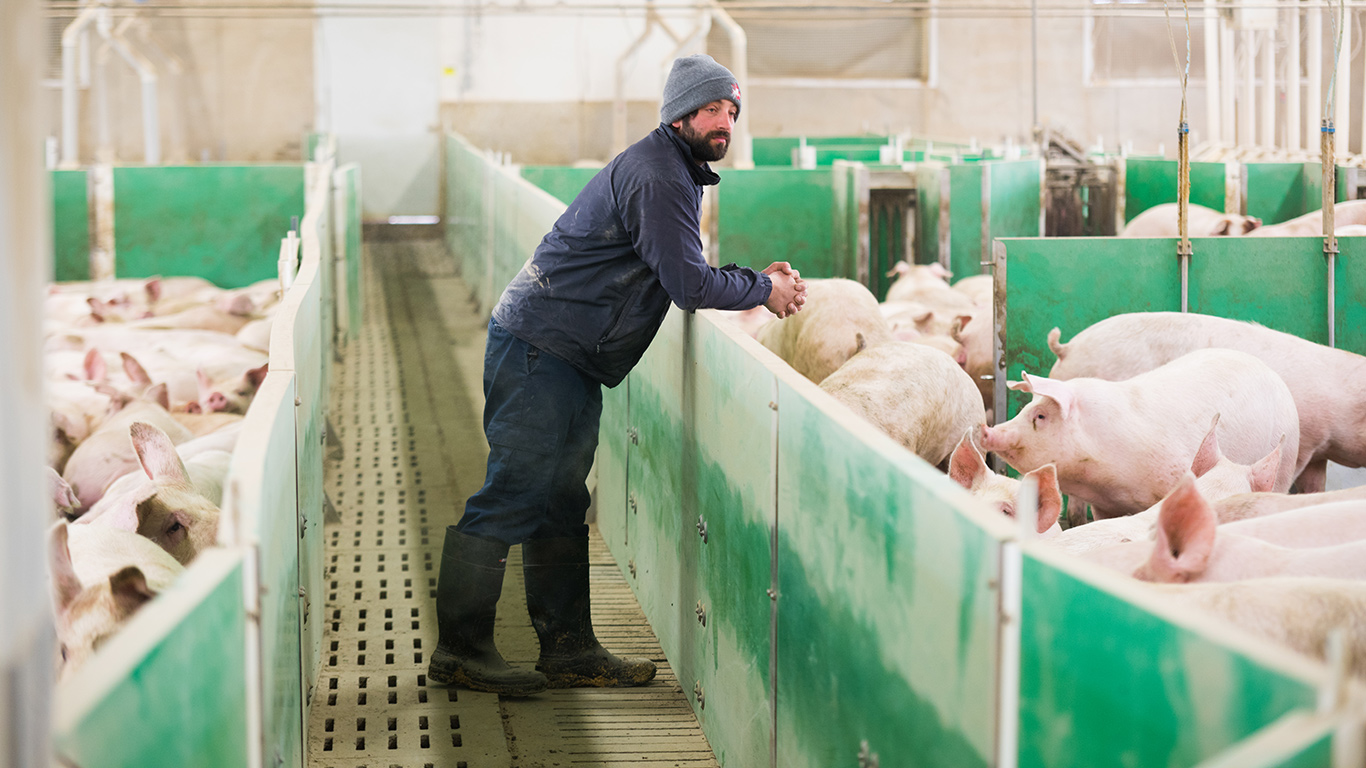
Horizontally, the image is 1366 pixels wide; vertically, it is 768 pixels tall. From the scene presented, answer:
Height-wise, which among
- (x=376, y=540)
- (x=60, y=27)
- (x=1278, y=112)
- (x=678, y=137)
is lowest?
(x=376, y=540)

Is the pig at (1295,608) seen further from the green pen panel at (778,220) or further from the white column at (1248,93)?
the white column at (1248,93)

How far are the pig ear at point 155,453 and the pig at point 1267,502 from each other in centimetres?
265

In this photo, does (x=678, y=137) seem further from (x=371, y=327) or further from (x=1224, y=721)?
(x=371, y=327)

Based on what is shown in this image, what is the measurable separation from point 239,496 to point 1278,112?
16800 millimetres

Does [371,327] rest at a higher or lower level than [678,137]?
lower

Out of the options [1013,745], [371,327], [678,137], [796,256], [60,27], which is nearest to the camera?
[1013,745]

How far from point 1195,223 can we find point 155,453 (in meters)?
6.08

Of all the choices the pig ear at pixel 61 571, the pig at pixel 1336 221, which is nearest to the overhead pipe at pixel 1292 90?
the pig at pixel 1336 221

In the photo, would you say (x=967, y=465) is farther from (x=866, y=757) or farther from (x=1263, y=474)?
(x=866, y=757)

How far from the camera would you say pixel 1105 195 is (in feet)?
31.0

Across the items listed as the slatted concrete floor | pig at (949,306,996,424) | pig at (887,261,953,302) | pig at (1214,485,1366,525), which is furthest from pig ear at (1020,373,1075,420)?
pig at (887,261,953,302)

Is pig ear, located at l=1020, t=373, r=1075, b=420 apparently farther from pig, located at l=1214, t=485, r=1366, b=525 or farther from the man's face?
the man's face

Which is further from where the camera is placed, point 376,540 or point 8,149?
point 376,540

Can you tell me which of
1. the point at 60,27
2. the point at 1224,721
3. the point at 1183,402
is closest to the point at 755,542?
the point at 1224,721
